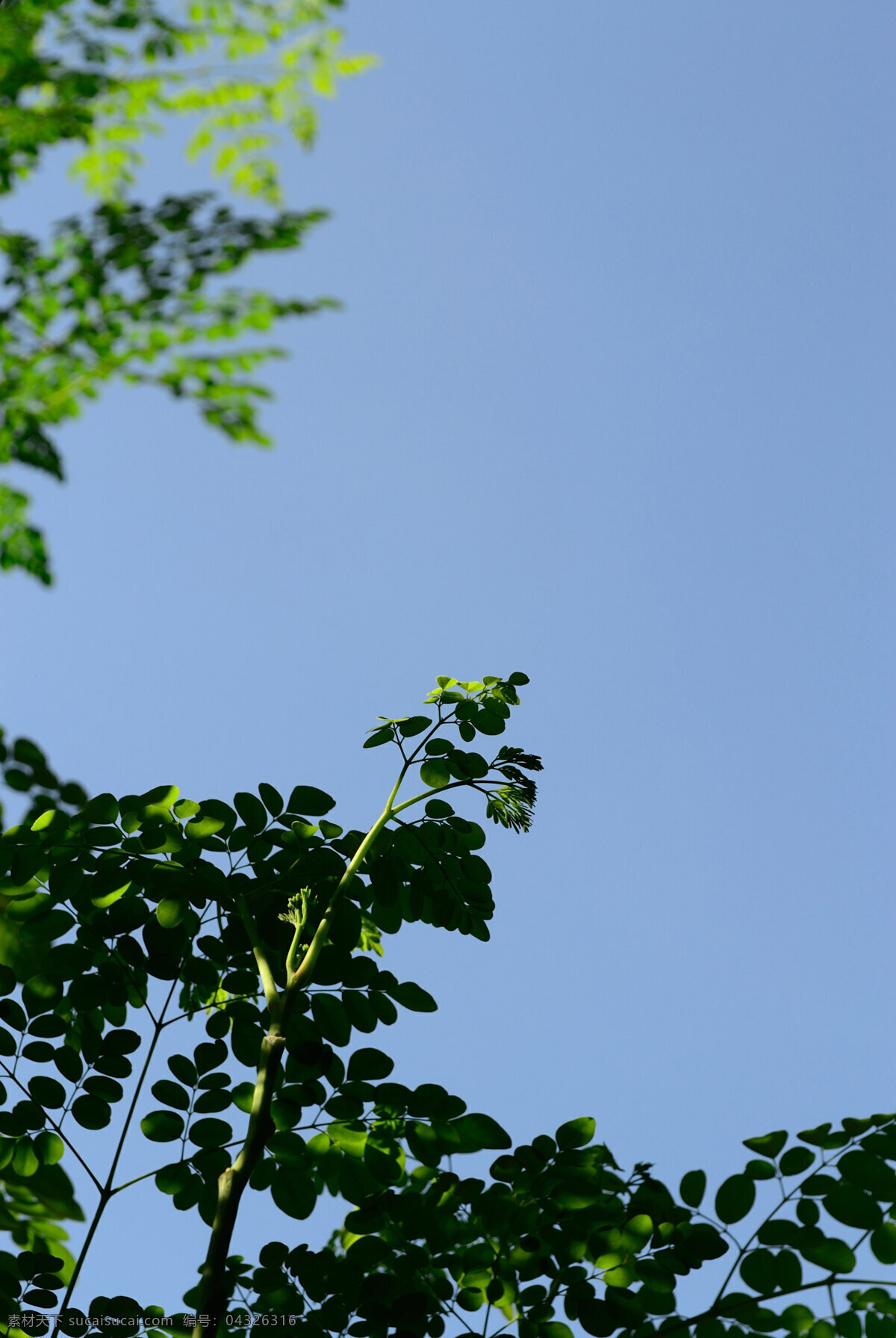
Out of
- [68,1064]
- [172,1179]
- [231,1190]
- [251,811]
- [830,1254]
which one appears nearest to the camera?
[231,1190]

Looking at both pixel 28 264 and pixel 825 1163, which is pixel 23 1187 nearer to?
pixel 825 1163

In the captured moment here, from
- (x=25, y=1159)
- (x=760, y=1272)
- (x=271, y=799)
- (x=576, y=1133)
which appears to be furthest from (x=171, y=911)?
(x=760, y=1272)

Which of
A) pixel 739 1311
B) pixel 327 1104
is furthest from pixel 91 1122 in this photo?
pixel 739 1311

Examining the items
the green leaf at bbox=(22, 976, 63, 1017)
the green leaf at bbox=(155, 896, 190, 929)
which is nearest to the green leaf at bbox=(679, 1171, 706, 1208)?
the green leaf at bbox=(155, 896, 190, 929)

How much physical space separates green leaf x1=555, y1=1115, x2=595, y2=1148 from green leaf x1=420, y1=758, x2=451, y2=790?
444 millimetres

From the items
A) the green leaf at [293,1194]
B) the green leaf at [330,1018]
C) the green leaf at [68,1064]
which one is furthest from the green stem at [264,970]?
the green leaf at [68,1064]

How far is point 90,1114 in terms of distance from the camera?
4.17 ft

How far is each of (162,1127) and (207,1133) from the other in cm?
6

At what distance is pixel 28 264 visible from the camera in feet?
16.0

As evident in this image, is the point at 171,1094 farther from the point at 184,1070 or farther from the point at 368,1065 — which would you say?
the point at 368,1065

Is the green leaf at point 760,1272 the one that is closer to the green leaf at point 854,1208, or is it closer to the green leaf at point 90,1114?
the green leaf at point 854,1208

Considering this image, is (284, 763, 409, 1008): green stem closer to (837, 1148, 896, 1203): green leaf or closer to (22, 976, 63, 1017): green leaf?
(22, 976, 63, 1017): green leaf

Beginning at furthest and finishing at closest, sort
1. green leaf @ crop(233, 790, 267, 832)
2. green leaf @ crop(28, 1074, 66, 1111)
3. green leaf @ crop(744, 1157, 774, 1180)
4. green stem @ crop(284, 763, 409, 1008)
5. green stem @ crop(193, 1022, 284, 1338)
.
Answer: green leaf @ crop(233, 790, 267, 832), green leaf @ crop(28, 1074, 66, 1111), green leaf @ crop(744, 1157, 774, 1180), green stem @ crop(284, 763, 409, 1008), green stem @ crop(193, 1022, 284, 1338)

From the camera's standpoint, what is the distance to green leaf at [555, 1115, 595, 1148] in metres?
1.20
